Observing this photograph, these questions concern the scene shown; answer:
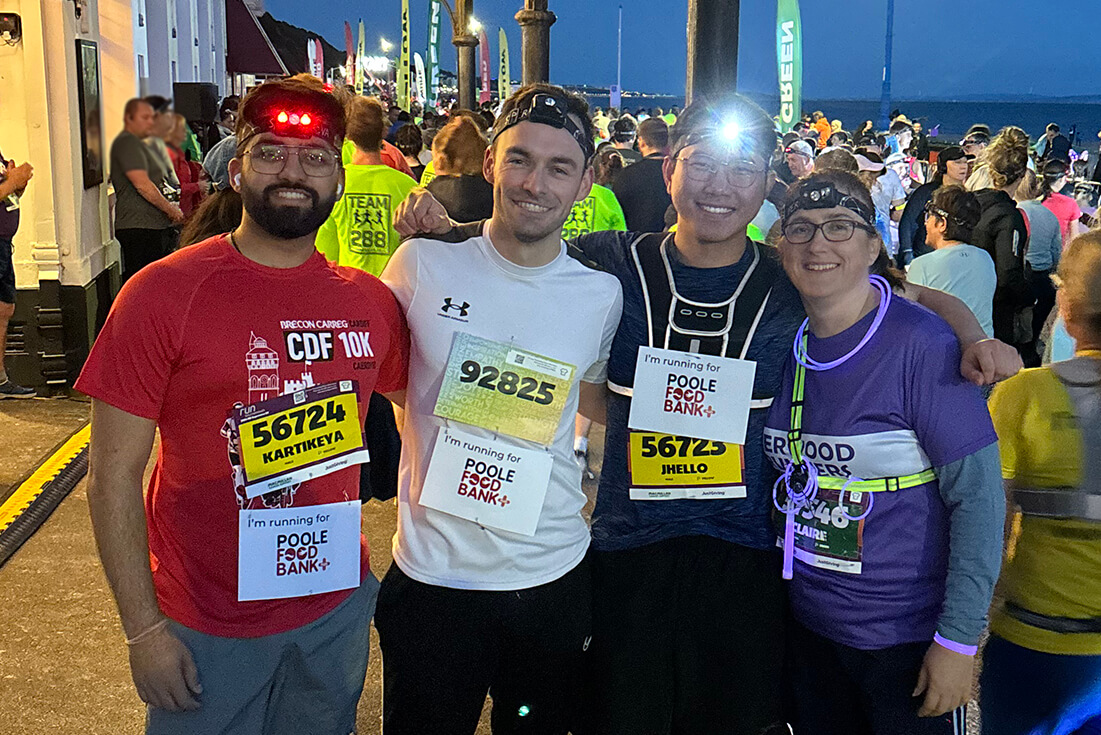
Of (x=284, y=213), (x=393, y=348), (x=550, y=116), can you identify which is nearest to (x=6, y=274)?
(x=393, y=348)

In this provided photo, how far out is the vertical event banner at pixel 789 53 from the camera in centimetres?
1034

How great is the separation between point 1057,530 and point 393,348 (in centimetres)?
162

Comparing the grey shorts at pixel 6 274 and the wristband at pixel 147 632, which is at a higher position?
the grey shorts at pixel 6 274

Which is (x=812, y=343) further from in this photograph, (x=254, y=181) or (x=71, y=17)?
(x=71, y=17)

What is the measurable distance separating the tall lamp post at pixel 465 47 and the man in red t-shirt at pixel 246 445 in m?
15.8

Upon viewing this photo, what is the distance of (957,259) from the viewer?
5242 mm

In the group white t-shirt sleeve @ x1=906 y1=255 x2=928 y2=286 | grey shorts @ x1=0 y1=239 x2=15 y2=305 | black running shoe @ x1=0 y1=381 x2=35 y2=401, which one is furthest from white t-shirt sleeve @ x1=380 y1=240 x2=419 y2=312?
black running shoe @ x1=0 y1=381 x2=35 y2=401

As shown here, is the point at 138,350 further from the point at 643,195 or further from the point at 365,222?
the point at 643,195

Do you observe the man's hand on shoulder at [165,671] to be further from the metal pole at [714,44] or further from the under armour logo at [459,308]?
the metal pole at [714,44]

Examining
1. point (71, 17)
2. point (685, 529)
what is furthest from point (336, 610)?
point (71, 17)

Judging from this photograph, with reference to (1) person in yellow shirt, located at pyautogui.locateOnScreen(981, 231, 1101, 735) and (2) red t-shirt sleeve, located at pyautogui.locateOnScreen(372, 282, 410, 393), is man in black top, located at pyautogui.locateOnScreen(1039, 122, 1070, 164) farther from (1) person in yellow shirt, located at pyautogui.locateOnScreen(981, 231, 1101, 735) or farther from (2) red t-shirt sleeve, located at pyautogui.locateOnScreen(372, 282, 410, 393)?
(2) red t-shirt sleeve, located at pyautogui.locateOnScreen(372, 282, 410, 393)

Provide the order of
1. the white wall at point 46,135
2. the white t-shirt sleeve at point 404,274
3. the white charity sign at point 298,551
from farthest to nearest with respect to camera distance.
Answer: the white wall at point 46,135, the white t-shirt sleeve at point 404,274, the white charity sign at point 298,551

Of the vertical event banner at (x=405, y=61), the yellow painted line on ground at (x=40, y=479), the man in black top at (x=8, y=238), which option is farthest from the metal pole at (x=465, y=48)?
the yellow painted line on ground at (x=40, y=479)

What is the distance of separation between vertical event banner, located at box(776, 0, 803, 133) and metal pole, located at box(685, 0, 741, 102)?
6.24 m
